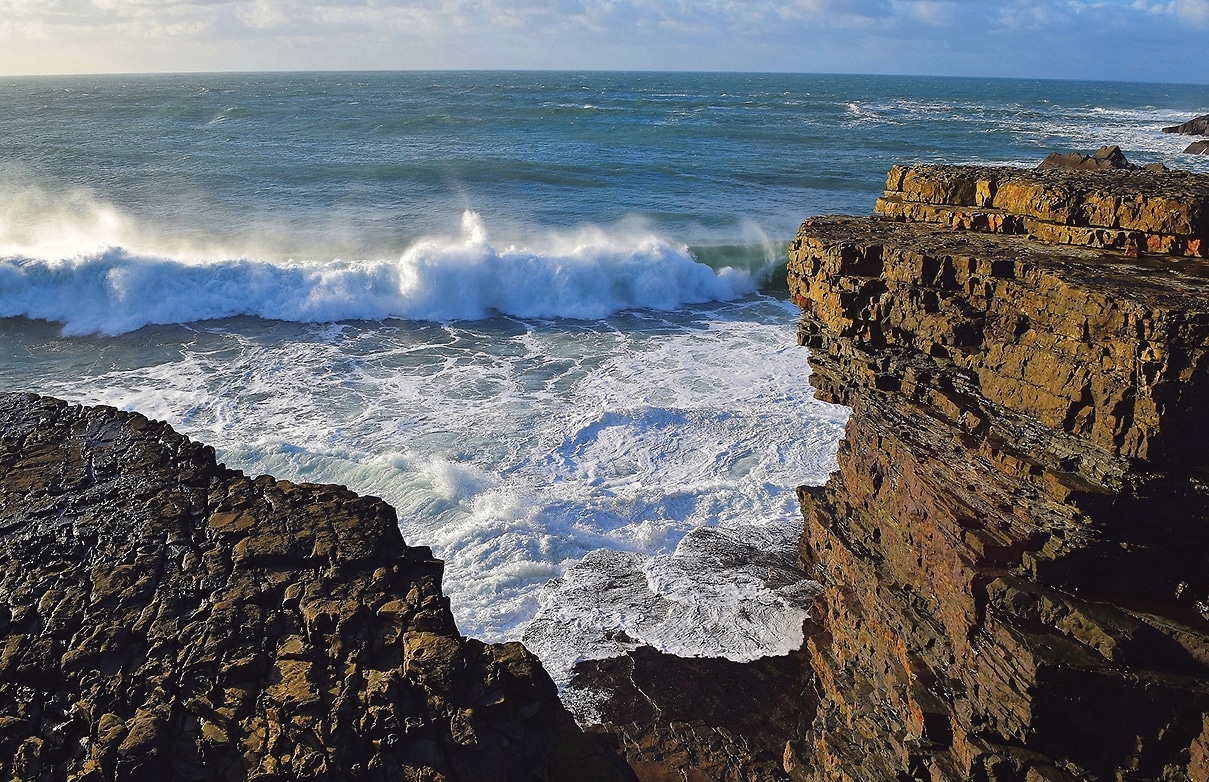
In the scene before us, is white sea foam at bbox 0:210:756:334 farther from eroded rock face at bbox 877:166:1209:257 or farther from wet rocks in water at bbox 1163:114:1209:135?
wet rocks in water at bbox 1163:114:1209:135

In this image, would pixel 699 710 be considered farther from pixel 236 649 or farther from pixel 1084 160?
pixel 1084 160

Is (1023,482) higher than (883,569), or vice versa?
(1023,482)

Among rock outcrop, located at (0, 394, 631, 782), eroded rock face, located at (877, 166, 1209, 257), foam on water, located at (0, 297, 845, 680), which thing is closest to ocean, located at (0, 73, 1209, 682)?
foam on water, located at (0, 297, 845, 680)

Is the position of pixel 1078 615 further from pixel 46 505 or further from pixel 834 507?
pixel 46 505

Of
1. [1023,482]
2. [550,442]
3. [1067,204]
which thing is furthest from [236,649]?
[550,442]

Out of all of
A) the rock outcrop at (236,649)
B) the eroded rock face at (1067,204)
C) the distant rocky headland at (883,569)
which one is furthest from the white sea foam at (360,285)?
the rock outcrop at (236,649)

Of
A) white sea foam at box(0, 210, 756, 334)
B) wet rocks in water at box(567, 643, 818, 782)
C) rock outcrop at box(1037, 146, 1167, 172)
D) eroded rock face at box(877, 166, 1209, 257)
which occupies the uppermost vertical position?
rock outcrop at box(1037, 146, 1167, 172)
